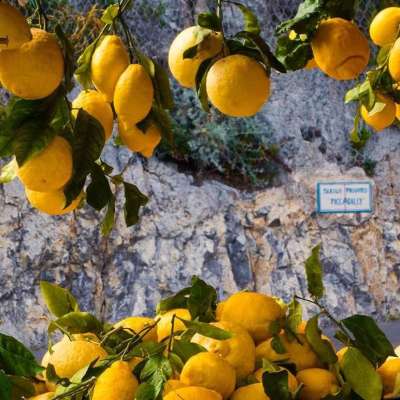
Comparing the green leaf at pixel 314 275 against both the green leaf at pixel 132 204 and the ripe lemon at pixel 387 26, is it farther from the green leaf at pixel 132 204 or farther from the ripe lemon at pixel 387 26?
the ripe lemon at pixel 387 26

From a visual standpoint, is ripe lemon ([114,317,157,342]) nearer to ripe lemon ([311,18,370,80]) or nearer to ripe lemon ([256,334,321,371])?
ripe lemon ([256,334,321,371])

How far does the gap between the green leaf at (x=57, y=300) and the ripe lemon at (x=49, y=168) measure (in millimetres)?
235

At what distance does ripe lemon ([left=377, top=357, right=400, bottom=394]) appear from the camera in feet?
2.16

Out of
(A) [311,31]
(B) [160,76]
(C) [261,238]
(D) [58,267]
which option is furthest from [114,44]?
(C) [261,238]

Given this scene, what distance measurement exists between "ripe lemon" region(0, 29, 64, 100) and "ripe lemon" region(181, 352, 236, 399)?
252 millimetres

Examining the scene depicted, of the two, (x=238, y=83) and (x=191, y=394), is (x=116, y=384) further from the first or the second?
(x=238, y=83)

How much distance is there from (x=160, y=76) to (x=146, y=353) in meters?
0.25

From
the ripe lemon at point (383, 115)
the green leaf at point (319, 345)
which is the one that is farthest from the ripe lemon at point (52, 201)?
the ripe lemon at point (383, 115)

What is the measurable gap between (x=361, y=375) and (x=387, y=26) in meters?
0.42

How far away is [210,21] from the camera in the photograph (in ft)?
2.00

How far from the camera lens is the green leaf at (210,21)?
0.60 m

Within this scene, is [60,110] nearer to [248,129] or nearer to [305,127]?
[248,129]

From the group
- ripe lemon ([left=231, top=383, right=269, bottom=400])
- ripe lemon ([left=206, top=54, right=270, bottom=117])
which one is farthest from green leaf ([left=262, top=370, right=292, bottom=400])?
ripe lemon ([left=206, top=54, right=270, bottom=117])

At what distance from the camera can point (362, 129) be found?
372cm
